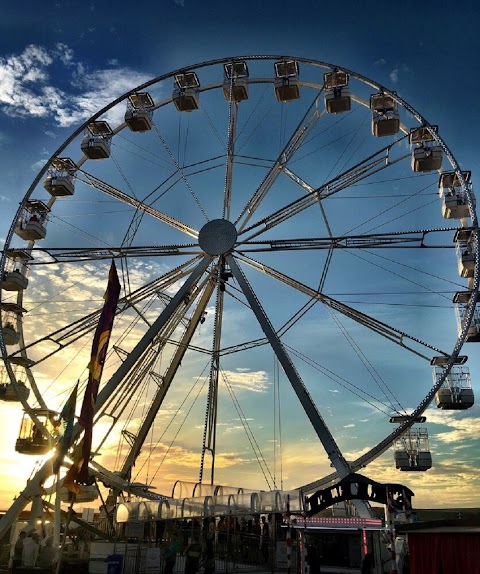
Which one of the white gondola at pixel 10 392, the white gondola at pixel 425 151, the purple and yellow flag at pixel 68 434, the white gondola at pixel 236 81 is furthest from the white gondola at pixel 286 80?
the white gondola at pixel 10 392

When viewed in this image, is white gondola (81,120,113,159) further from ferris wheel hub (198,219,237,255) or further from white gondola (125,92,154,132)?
ferris wheel hub (198,219,237,255)

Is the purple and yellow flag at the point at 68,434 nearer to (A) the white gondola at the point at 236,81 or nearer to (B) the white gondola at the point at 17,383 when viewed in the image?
(B) the white gondola at the point at 17,383

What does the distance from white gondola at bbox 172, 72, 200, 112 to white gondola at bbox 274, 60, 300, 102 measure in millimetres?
3201

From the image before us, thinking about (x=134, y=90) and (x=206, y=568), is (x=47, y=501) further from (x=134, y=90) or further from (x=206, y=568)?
(x=134, y=90)

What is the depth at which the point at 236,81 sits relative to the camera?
21.2m

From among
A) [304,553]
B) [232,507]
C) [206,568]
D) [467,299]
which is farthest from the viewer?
[467,299]

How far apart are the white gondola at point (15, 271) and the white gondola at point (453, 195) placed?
14.9 m

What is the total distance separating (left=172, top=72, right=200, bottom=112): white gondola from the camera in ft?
71.7

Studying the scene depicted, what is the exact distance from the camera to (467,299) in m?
17.3

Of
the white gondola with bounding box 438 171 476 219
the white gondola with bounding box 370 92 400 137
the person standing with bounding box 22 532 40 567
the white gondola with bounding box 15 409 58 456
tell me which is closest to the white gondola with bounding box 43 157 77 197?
the white gondola with bounding box 15 409 58 456

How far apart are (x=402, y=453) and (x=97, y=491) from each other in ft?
40.5

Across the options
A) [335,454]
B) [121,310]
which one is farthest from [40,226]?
[335,454]

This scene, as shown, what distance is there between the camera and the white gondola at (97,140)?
21.2 metres

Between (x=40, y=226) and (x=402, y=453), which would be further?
(x=40, y=226)
